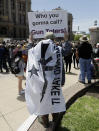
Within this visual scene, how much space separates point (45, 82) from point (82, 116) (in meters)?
1.42

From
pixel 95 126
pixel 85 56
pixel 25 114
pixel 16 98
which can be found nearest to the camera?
pixel 95 126

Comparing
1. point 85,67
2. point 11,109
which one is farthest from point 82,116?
point 85,67

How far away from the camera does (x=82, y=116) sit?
3770mm

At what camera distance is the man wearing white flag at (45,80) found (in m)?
2.94

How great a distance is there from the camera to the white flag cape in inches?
116

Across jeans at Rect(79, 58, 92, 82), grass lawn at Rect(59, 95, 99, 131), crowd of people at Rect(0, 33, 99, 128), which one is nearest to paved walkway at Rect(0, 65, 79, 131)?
crowd of people at Rect(0, 33, 99, 128)

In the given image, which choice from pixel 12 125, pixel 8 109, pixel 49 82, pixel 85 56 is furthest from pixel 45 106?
pixel 85 56

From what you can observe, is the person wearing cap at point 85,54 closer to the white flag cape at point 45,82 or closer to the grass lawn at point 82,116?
the grass lawn at point 82,116

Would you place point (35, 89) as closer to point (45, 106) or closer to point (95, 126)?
point (45, 106)

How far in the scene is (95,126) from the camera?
3.37 meters

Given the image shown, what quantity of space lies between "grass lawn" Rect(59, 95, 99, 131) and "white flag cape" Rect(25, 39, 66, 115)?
0.60m

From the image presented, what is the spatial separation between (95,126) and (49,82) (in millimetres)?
1333

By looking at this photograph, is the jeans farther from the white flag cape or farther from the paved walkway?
the white flag cape

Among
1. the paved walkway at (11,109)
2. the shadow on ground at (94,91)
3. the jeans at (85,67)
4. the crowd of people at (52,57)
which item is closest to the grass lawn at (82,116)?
the crowd of people at (52,57)
